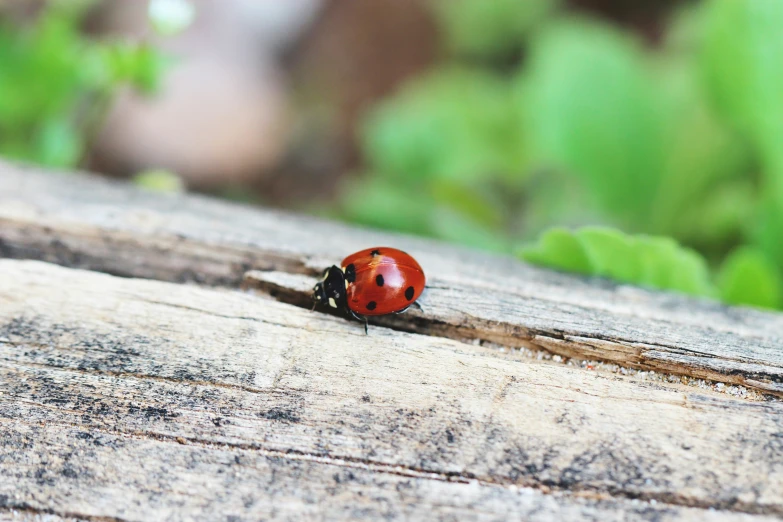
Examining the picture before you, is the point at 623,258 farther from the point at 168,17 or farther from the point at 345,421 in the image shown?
the point at 168,17

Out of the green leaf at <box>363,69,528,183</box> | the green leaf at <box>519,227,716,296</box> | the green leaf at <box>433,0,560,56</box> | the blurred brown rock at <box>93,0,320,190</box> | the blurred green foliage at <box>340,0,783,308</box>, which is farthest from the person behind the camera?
the green leaf at <box>433,0,560,56</box>

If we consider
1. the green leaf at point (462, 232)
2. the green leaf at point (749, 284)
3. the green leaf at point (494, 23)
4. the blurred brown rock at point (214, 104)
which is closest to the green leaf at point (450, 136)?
the green leaf at point (494, 23)

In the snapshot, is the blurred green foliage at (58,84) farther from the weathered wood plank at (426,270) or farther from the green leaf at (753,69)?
the green leaf at (753,69)

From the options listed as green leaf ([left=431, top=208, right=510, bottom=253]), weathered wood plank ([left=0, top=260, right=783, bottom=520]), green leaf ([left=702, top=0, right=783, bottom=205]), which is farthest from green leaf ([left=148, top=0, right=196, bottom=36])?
green leaf ([left=702, top=0, right=783, bottom=205])

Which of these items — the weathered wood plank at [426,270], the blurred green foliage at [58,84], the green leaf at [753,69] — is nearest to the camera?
the weathered wood plank at [426,270]

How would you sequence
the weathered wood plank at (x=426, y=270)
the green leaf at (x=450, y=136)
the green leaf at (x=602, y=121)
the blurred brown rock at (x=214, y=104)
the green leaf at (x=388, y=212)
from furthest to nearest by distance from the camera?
the blurred brown rock at (x=214, y=104) → the green leaf at (x=450, y=136) → the green leaf at (x=602, y=121) → the green leaf at (x=388, y=212) → the weathered wood plank at (x=426, y=270)

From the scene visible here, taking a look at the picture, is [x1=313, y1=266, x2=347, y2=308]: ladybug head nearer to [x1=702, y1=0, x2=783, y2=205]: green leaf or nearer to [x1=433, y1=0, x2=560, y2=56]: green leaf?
[x1=702, y1=0, x2=783, y2=205]: green leaf

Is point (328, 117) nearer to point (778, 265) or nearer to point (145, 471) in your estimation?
point (778, 265)

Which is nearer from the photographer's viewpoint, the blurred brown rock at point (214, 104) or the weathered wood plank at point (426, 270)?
the weathered wood plank at point (426, 270)
